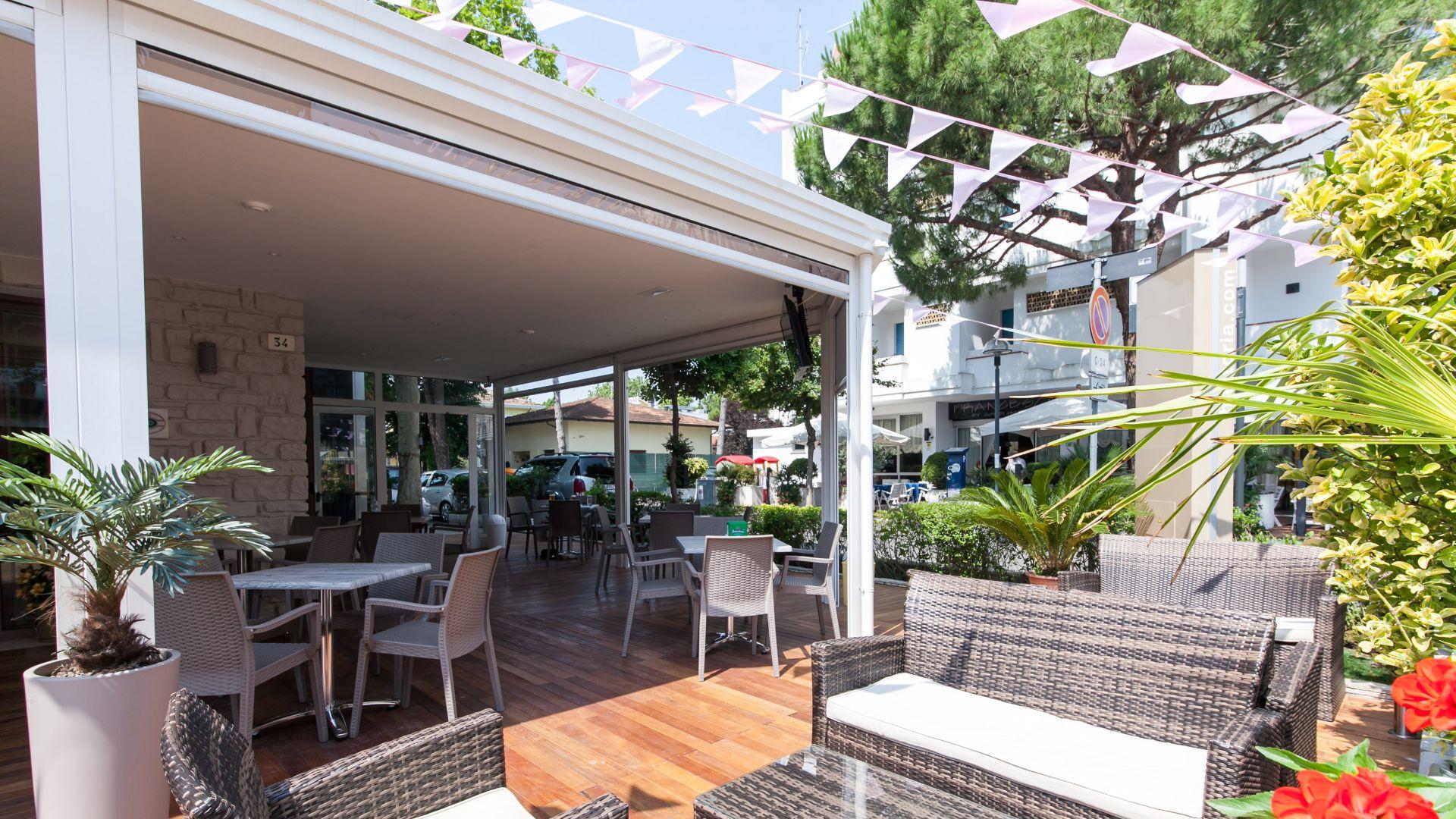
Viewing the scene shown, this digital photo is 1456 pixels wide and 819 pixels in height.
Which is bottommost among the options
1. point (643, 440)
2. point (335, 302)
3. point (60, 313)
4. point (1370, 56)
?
point (643, 440)

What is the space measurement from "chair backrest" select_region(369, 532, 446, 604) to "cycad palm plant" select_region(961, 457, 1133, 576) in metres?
3.85

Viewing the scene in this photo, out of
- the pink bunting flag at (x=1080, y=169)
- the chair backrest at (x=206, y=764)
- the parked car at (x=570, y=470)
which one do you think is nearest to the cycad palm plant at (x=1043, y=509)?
the pink bunting flag at (x=1080, y=169)

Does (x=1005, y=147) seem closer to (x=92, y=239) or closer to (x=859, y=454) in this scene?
(x=859, y=454)

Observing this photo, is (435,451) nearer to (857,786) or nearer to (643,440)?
(857,786)

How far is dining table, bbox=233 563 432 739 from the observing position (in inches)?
128

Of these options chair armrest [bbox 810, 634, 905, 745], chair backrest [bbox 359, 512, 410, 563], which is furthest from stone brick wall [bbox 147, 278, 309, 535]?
chair armrest [bbox 810, 634, 905, 745]

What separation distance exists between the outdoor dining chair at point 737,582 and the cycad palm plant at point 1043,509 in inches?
83.7

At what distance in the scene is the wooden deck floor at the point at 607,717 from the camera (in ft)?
9.22

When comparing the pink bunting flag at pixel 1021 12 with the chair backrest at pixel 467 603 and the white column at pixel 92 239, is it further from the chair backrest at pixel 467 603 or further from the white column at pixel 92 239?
the chair backrest at pixel 467 603

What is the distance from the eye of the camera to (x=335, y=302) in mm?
6211

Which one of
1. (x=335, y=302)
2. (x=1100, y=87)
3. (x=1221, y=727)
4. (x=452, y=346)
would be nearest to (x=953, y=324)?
(x=1100, y=87)

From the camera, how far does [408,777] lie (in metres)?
1.66

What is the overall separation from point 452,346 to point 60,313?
268 inches

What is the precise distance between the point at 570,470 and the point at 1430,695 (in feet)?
49.5
